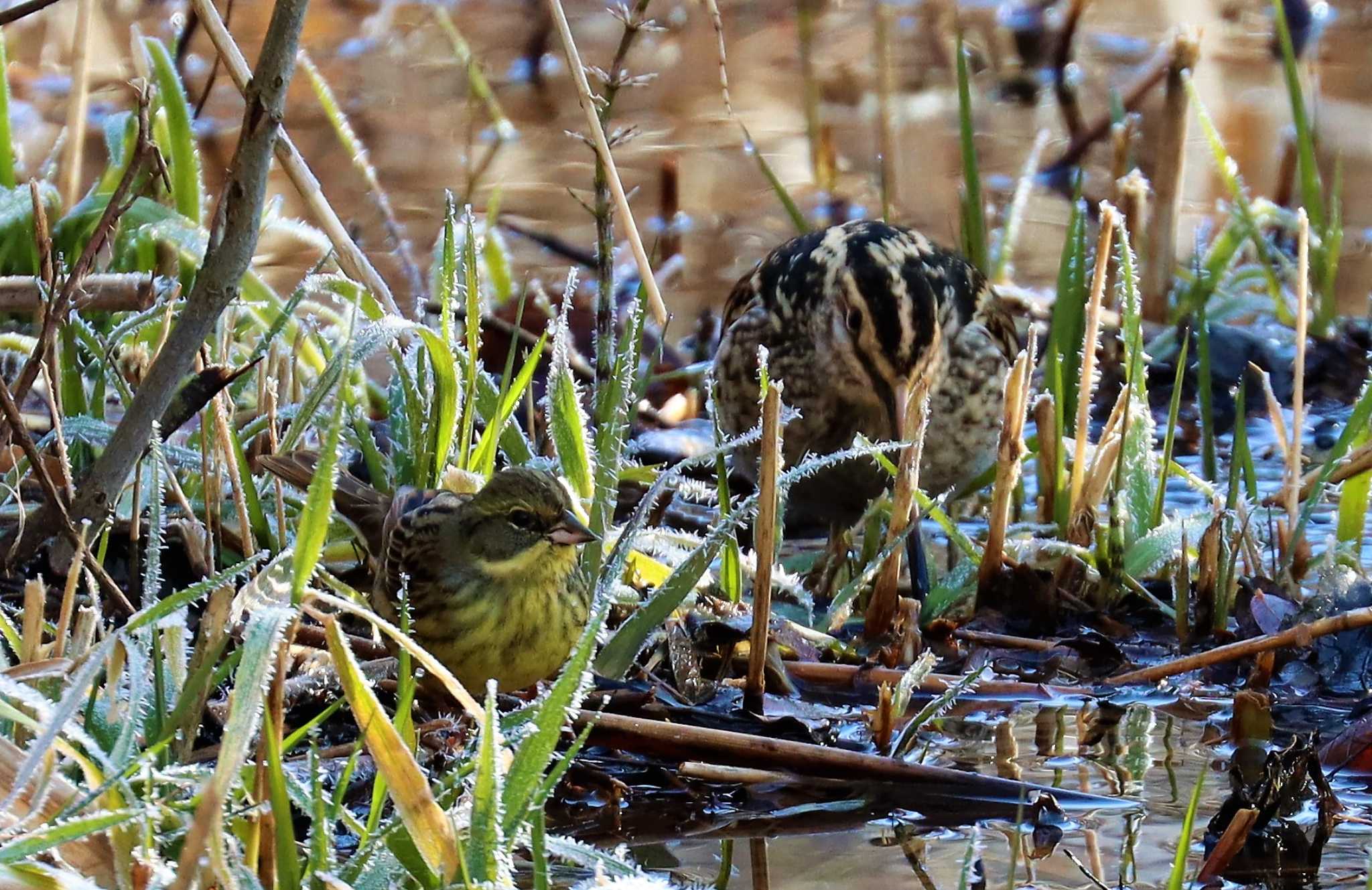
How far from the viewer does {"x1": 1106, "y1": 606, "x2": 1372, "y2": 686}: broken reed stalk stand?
4.38 meters

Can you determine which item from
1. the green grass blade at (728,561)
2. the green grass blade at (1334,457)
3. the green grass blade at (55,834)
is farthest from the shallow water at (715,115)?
the green grass blade at (55,834)

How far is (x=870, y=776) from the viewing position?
3.81 m

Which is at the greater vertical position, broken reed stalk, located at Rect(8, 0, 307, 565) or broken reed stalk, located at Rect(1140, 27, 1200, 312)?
broken reed stalk, located at Rect(8, 0, 307, 565)

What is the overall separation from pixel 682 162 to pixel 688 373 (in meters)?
4.16

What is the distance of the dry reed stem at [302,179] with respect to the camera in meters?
4.22

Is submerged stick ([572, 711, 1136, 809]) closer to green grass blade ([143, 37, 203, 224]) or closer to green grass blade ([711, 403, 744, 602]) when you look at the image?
green grass blade ([711, 403, 744, 602])

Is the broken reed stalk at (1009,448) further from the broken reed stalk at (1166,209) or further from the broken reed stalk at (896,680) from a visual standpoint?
the broken reed stalk at (1166,209)

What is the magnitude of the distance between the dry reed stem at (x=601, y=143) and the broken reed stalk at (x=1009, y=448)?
0.94 m

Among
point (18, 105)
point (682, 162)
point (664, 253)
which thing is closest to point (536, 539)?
point (664, 253)

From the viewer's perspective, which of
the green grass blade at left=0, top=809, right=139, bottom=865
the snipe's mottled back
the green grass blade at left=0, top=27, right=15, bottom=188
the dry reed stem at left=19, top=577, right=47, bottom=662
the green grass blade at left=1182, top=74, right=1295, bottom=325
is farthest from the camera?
the green grass blade at left=1182, top=74, right=1295, bottom=325

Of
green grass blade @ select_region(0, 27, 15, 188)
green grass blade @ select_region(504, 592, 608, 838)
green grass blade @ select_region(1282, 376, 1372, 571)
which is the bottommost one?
green grass blade @ select_region(1282, 376, 1372, 571)

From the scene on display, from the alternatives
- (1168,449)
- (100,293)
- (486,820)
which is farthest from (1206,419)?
(486,820)

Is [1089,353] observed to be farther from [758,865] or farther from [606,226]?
[758,865]

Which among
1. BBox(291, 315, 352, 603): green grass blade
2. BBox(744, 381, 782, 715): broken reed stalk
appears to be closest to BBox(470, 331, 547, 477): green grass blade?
BBox(744, 381, 782, 715): broken reed stalk
